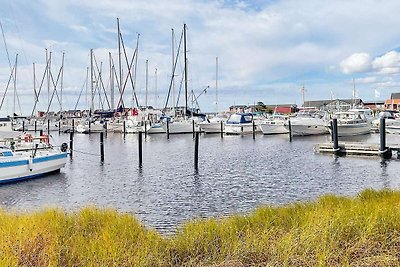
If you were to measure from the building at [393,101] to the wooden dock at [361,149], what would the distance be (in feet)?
305

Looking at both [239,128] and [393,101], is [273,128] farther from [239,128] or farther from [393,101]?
[393,101]

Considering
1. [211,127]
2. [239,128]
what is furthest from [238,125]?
[211,127]

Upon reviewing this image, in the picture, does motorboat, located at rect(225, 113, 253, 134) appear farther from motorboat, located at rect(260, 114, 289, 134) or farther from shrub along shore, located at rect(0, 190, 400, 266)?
shrub along shore, located at rect(0, 190, 400, 266)

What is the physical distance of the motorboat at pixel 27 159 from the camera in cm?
2322

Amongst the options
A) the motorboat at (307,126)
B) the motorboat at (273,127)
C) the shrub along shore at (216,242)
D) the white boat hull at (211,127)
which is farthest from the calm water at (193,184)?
the white boat hull at (211,127)

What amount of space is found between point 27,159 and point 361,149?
25.5 m

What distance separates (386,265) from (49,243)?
6.04 m

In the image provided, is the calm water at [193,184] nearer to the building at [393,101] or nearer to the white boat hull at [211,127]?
the white boat hull at [211,127]

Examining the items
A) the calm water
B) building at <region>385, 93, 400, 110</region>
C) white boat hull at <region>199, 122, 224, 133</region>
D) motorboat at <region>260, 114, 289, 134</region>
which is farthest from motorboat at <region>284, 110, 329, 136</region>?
building at <region>385, 93, 400, 110</region>

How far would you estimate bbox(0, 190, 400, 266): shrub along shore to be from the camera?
720 centimetres

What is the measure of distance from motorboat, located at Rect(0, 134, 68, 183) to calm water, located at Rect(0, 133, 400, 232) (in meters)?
0.57

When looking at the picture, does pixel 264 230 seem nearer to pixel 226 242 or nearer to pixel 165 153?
pixel 226 242

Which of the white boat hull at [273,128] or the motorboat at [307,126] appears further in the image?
the white boat hull at [273,128]

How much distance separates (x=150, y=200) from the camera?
19281 mm
